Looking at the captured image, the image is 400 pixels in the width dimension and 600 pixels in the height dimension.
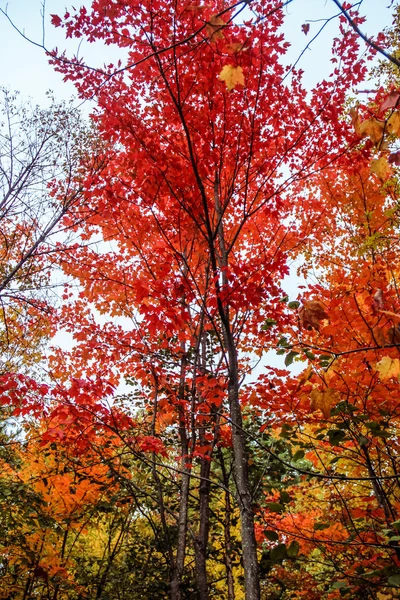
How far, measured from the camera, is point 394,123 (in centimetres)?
164

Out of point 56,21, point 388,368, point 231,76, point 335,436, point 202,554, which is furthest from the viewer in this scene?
point 202,554

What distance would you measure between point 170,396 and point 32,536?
3.67 meters

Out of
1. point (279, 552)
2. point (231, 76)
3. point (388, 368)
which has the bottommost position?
point (279, 552)

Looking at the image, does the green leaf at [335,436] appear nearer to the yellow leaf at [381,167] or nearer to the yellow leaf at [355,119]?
the yellow leaf at [381,167]

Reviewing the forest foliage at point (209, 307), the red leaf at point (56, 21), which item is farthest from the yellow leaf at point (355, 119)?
the red leaf at point (56, 21)

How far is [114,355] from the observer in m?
6.62

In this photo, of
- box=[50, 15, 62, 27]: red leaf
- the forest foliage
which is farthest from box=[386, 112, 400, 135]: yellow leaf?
box=[50, 15, 62, 27]: red leaf

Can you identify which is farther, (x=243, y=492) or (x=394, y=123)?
(x=243, y=492)

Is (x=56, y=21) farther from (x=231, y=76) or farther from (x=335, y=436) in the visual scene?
(x=335, y=436)

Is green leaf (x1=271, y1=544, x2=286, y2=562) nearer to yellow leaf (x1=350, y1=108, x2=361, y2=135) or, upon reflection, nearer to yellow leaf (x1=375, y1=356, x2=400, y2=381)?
yellow leaf (x1=375, y1=356, x2=400, y2=381)

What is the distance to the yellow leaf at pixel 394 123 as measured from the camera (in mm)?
1622

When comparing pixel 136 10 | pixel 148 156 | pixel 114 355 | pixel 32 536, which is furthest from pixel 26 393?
pixel 136 10

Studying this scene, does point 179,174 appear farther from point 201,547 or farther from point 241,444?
point 201,547

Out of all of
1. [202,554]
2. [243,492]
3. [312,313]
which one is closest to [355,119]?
[312,313]
